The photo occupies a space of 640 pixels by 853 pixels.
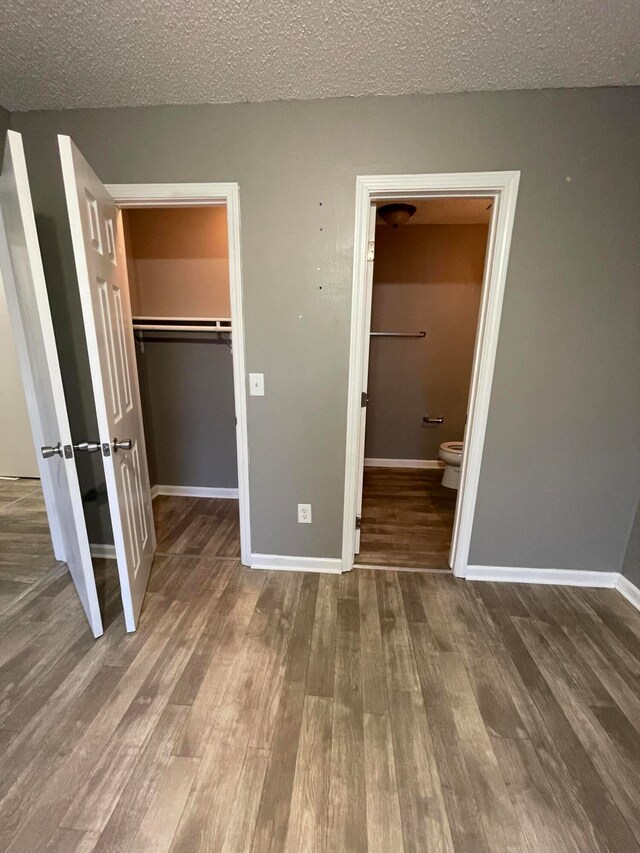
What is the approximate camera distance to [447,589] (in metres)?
2.03

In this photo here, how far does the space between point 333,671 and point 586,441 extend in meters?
1.74

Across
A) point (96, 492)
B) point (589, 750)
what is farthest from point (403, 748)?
point (96, 492)

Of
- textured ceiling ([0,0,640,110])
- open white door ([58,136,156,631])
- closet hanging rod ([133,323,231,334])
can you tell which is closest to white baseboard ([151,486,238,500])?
open white door ([58,136,156,631])

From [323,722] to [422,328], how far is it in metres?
3.29

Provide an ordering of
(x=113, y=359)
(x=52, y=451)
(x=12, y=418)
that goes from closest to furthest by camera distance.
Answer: (x=52, y=451), (x=113, y=359), (x=12, y=418)

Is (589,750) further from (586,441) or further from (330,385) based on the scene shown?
(330,385)

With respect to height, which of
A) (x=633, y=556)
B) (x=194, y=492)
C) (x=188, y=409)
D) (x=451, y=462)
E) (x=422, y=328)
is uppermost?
(x=422, y=328)

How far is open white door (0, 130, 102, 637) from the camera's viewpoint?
1239 millimetres

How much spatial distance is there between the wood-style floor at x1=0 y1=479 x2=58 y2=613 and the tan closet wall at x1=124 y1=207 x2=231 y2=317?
5.93 feet

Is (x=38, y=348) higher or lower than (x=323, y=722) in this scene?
higher

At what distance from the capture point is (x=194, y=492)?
317 cm

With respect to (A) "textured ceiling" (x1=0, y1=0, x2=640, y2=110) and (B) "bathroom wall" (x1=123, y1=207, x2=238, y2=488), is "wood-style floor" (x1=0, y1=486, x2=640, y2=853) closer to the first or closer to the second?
(B) "bathroom wall" (x1=123, y1=207, x2=238, y2=488)

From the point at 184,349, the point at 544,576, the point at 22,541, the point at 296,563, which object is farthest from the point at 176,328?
the point at 544,576

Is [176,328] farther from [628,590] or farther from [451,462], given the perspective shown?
[628,590]
